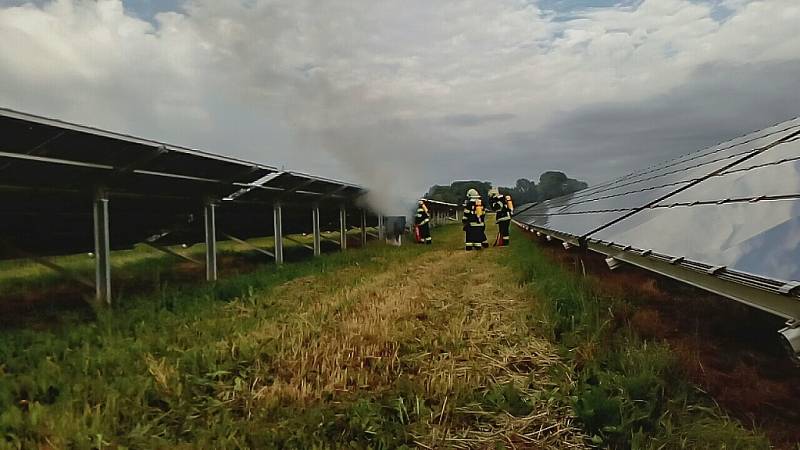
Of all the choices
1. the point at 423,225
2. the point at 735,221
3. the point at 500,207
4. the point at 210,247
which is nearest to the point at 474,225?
the point at 500,207

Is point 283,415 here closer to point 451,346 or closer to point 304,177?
point 451,346

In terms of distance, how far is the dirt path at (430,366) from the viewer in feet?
10.0

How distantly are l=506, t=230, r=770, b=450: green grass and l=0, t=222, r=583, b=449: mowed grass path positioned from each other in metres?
0.16

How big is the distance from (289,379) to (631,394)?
2.12 m

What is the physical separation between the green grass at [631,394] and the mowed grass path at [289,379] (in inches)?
6.2

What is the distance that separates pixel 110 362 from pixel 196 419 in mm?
1260

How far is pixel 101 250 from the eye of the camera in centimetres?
672

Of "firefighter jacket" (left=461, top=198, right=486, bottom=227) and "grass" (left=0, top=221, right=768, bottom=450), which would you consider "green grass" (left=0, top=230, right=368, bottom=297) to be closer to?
"grass" (left=0, top=221, right=768, bottom=450)

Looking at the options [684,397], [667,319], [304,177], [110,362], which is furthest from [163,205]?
[684,397]

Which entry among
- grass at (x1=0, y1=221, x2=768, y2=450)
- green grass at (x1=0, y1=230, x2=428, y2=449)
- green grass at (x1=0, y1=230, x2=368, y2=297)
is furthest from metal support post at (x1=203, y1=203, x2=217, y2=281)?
grass at (x1=0, y1=221, x2=768, y2=450)

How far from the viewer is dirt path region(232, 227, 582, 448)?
10.0 ft

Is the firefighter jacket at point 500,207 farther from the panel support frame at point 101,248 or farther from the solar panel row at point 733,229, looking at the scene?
the panel support frame at point 101,248

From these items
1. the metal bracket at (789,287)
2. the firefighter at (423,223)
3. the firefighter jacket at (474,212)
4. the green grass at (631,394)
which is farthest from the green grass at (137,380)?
the firefighter at (423,223)

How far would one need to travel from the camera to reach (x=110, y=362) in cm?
400
